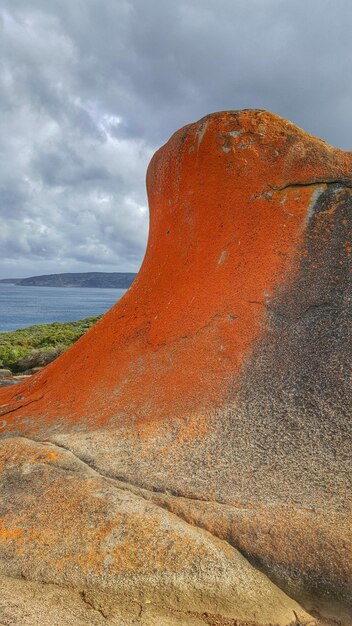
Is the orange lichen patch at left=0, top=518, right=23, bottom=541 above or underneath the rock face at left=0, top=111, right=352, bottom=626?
underneath

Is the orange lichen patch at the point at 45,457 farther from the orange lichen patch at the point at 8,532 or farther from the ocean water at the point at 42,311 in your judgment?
the ocean water at the point at 42,311

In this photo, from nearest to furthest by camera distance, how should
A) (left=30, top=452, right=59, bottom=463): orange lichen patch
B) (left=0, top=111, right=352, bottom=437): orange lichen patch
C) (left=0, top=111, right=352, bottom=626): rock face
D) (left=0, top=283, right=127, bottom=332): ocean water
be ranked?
(left=0, top=111, right=352, bottom=626): rock face → (left=30, top=452, right=59, bottom=463): orange lichen patch → (left=0, top=111, right=352, bottom=437): orange lichen patch → (left=0, top=283, right=127, bottom=332): ocean water

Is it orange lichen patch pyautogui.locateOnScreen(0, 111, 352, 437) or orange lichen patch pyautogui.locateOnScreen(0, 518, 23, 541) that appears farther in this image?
orange lichen patch pyautogui.locateOnScreen(0, 111, 352, 437)

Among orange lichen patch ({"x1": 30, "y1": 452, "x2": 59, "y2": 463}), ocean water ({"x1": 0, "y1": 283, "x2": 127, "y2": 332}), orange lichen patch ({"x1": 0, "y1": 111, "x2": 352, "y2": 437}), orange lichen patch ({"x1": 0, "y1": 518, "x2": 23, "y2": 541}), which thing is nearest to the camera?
orange lichen patch ({"x1": 0, "y1": 518, "x2": 23, "y2": 541})

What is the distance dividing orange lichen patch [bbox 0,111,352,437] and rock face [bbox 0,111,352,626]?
0.8 inches

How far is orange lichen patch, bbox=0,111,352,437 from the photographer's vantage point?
520 cm

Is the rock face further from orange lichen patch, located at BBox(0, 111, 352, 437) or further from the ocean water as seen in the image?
the ocean water

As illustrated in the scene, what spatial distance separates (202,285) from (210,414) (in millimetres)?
1726

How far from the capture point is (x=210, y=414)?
15.4 ft

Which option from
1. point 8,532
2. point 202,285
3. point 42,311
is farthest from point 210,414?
point 42,311

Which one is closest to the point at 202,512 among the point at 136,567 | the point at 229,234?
the point at 136,567

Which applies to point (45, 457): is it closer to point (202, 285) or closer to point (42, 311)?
point (202, 285)

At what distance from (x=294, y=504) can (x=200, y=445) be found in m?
0.97

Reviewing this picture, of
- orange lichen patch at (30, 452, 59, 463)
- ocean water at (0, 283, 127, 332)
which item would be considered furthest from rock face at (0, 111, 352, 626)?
ocean water at (0, 283, 127, 332)
